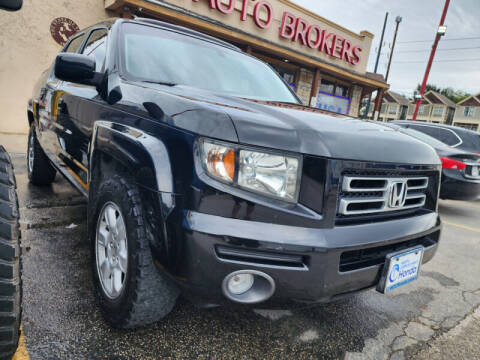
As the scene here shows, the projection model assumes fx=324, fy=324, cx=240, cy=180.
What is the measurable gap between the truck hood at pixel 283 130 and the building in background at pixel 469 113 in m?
63.8

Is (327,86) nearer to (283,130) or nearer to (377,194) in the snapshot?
(377,194)

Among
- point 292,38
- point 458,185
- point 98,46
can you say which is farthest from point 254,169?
point 292,38

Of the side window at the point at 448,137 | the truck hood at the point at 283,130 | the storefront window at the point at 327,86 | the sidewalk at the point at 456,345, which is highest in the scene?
the storefront window at the point at 327,86

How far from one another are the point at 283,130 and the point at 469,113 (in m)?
65.7

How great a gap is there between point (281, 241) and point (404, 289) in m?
1.89

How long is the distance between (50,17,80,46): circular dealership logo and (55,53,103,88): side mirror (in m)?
7.18

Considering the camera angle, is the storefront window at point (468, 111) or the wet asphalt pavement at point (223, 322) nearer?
the wet asphalt pavement at point (223, 322)

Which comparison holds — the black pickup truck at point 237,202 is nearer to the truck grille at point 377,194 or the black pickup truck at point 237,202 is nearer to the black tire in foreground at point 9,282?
the truck grille at point 377,194

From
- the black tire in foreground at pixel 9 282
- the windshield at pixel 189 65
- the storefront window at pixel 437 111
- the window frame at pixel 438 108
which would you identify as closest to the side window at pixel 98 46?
the windshield at pixel 189 65

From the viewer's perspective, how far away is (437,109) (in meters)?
57.5

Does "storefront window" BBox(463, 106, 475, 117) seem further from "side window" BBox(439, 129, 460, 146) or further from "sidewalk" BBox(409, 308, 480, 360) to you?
"sidewalk" BBox(409, 308, 480, 360)

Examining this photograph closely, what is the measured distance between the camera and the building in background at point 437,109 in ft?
186

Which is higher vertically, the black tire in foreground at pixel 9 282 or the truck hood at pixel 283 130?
the truck hood at pixel 283 130

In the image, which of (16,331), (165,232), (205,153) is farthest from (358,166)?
(16,331)
